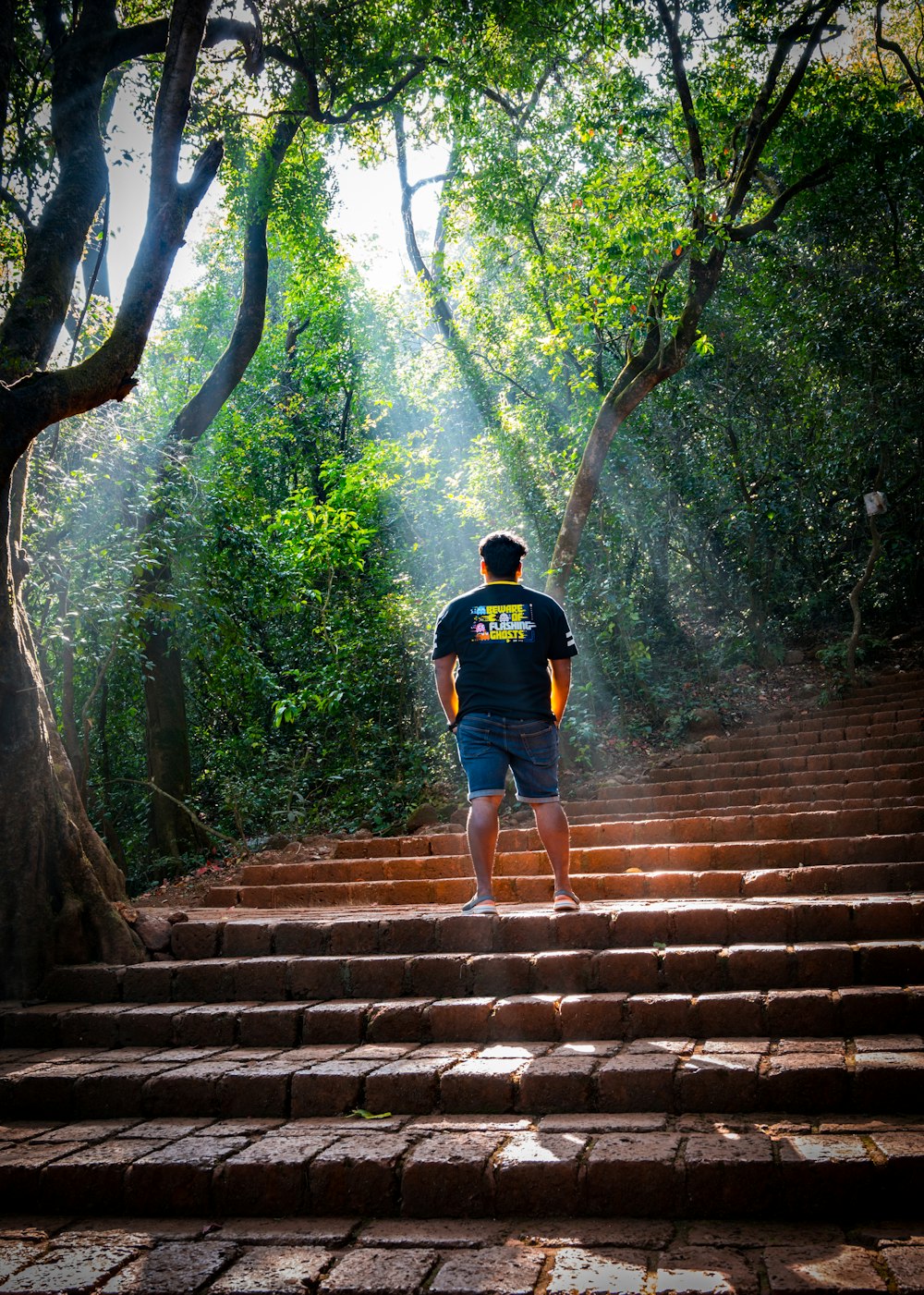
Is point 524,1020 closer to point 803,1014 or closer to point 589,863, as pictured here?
point 803,1014

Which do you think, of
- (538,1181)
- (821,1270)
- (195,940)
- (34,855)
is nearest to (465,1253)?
(538,1181)

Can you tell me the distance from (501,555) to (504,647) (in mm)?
459

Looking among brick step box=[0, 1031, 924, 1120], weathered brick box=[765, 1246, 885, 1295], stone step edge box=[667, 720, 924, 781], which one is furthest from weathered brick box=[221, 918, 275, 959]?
stone step edge box=[667, 720, 924, 781]

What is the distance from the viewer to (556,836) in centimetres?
486

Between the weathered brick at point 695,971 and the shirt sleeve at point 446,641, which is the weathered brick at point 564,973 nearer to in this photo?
the weathered brick at point 695,971

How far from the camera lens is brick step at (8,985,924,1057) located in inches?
143

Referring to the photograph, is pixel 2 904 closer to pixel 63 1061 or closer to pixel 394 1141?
pixel 63 1061

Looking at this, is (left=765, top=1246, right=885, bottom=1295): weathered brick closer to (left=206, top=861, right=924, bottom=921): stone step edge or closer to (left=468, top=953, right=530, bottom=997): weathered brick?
(left=468, top=953, right=530, bottom=997): weathered brick

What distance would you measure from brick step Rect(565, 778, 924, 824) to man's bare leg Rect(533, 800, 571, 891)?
8.19ft

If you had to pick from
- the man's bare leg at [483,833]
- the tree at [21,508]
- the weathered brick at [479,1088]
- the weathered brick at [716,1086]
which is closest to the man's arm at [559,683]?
the man's bare leg at [483,833]

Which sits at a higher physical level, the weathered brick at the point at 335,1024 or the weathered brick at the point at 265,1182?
the weathered brick at the point at 335,1024

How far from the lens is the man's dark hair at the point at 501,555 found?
5.10 m

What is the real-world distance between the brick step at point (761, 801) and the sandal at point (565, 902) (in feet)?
8.33

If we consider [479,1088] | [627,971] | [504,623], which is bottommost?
[479,1088]
